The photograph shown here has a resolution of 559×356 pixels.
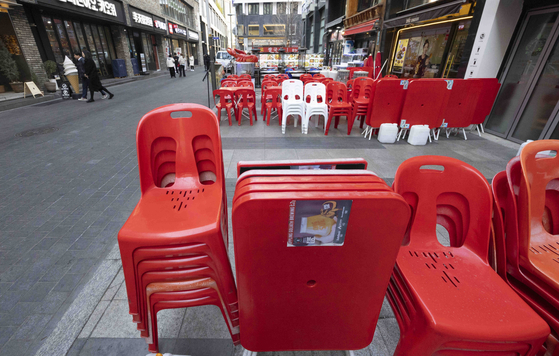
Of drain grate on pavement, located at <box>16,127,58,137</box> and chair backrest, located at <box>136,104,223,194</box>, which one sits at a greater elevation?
chair backrest, located at <box>136,104,223,194</box>

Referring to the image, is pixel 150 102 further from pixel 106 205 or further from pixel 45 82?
pixel 106 205

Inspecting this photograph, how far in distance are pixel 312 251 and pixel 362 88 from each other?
616cm

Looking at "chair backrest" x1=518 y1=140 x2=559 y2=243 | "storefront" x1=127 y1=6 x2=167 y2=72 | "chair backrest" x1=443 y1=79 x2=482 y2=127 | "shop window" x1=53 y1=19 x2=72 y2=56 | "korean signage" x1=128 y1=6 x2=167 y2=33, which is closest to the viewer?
"chair backrest" x1=518 y1=140 x2=559 y2=243

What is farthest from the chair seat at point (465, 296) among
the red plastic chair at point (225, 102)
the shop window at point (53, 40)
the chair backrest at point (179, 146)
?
the shop window at point (53, 40)

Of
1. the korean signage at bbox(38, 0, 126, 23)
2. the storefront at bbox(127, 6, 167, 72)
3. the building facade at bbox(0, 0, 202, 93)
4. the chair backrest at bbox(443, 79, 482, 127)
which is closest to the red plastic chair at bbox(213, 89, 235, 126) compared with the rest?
the chair backrest at bbox(443, 79, 482, 127)

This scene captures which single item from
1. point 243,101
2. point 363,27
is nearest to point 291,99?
point 243,101

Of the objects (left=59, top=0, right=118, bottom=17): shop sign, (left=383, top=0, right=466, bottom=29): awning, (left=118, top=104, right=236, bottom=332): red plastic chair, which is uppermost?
(left=59, top=0, right=118, bottom=17): shop sign

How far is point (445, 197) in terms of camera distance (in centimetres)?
164

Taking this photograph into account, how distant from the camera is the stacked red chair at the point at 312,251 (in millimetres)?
825

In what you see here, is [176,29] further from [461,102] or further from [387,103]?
[461,102]

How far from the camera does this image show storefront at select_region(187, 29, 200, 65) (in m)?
32.3

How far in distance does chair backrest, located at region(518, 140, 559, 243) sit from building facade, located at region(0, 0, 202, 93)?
15.4 m

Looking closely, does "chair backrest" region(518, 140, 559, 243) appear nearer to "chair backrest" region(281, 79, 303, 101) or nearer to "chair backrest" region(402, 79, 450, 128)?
"chair backrest" region(402, 79, 450, 128)

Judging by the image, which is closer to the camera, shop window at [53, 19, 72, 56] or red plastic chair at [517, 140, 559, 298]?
red plastic chair at [517, 140, 559, 298]
